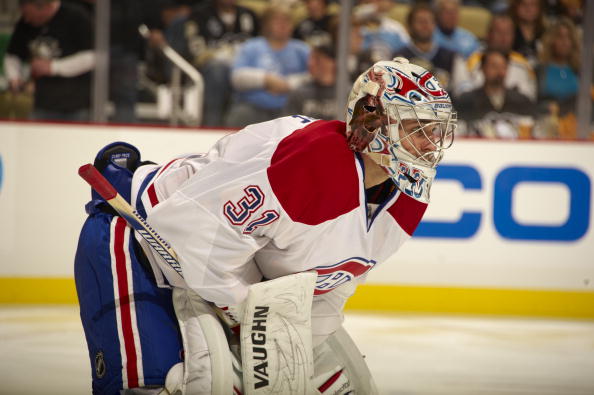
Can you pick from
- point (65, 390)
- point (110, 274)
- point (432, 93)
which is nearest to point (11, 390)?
point (65, 390)

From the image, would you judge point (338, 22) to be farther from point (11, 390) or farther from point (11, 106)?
point (11, 390)

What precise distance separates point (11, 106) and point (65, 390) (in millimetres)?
2381

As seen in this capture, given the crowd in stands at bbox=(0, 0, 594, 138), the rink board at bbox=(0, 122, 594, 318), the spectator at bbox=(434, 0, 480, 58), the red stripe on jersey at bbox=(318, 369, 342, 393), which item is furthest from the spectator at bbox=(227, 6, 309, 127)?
the red stripe on jersey at bbox=(318, 369, 342, 393)

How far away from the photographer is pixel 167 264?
2.29 meters

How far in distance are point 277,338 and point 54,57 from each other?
3.28 metres

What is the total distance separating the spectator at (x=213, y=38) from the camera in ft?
16.9

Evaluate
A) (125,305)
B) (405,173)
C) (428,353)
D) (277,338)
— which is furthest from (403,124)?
(428,353)

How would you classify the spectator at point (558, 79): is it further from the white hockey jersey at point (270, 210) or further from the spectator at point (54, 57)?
the white hockey jersey at point (270, 210)

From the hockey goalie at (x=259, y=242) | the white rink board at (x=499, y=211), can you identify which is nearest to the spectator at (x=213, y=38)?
the white rink board at (x=499, y=211)

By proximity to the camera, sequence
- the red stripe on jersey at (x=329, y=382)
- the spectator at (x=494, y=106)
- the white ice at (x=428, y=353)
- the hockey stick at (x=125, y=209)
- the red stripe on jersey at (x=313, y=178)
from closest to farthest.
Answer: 1. the red stripe on jersey at (x=313, y=178)
2. the hockey stick at (x=125, y=209)
3. the red stripe on jersey at (x=329, y=382)
4. the white ice at (x=428, y=353)
5. the spectator at (x=494, y=106)

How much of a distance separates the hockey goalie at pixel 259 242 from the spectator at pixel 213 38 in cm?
281

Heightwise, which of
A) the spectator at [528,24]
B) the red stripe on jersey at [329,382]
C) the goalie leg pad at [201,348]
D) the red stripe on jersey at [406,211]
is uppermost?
the spectator at [528,24]

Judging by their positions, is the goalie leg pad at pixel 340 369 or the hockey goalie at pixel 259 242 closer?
the hockey goalie at pixel 259 242

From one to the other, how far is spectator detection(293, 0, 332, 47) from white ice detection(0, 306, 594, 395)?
62.4 inches
